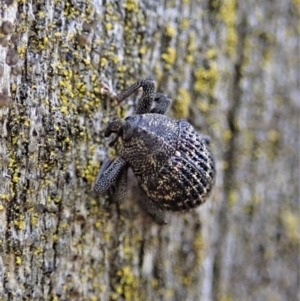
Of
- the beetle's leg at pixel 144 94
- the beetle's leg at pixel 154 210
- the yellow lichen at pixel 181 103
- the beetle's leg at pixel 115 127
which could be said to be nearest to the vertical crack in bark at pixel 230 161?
the yellow lichen at pixel 181 103

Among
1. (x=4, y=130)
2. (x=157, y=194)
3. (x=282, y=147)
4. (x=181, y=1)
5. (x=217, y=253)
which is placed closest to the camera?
(x=4, y=130)

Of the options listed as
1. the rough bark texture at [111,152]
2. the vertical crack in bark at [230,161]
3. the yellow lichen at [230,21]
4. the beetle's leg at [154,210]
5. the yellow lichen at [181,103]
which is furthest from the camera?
the vertical crack in bark at [230,161]

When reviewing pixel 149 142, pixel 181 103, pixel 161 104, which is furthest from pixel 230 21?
pixel 149 142

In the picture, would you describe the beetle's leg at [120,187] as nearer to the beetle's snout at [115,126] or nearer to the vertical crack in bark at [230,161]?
the beetle's snout at [115,126]

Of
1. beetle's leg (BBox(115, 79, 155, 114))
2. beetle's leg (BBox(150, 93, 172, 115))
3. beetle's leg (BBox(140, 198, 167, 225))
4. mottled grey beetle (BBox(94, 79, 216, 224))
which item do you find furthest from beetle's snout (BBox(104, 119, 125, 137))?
beetle's leg (BBox(140, 198, 167, 225))

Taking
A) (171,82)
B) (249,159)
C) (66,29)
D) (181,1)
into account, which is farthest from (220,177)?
(66,29)

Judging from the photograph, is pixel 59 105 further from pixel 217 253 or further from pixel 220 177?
pixel 217 253
